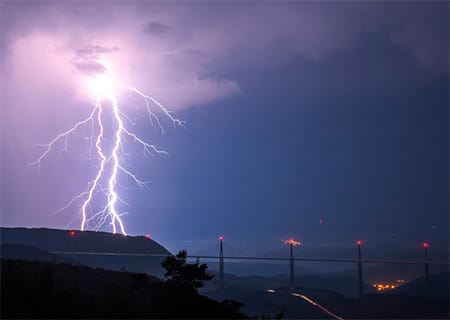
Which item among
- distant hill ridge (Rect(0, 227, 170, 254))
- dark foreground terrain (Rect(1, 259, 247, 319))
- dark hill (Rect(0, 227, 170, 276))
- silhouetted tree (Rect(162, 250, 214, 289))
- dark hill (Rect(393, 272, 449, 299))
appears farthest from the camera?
distant hill ridge (Rect(0, 227, 170, 254))

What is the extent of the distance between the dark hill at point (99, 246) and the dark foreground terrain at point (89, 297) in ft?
153

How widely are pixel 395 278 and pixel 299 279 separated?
22812mm

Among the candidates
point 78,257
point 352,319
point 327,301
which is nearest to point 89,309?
→ point 352,319

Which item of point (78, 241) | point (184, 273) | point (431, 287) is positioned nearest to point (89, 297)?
point (184, 273)

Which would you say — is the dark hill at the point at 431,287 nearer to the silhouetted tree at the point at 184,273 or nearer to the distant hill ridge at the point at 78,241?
the distant hill ridge at the point at 78,241

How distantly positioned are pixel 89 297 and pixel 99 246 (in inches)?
2513

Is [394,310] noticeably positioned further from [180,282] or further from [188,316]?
[188,316]

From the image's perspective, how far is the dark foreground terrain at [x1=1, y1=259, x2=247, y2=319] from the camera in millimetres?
10750

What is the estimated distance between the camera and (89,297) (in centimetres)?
1202

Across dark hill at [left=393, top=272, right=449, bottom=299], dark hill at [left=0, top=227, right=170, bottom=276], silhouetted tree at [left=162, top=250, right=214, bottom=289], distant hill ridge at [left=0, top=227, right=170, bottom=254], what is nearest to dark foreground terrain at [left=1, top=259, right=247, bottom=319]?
silhouetted tree at [left=162, top=250, right=214, bottom=289]

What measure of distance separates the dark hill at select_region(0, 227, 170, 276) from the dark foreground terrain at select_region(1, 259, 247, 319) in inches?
1837

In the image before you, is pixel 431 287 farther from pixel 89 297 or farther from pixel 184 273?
pixel 89 297

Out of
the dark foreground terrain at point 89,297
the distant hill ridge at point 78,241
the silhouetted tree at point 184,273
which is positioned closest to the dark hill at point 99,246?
the distant hill ridge at point 78,241

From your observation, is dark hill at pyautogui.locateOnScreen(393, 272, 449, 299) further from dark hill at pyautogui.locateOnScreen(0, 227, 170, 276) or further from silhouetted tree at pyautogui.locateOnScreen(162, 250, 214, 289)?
silhouetted tree at pyautogui.locateOnScreen(162, 250, 214, 289)
